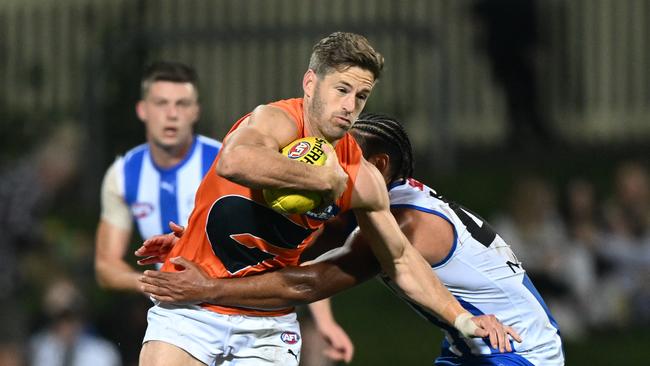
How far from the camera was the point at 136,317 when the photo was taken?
9.98 metres

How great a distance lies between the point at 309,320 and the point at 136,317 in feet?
4.22

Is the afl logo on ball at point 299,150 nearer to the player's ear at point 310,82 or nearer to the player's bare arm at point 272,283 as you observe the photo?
the player's ear at point 310,82

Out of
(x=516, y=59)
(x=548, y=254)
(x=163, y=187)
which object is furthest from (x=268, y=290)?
(x=516, y=59)

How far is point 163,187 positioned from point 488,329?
235cm

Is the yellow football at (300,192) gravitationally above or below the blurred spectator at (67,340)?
above

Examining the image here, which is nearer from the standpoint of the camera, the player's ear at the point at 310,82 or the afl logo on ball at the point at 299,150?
the afl logo on ball at the point at 299,150

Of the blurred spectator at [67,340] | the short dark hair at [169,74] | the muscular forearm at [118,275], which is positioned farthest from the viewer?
the blurred spectator at [67,340]

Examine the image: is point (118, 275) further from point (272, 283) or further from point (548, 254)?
point (548, 254)

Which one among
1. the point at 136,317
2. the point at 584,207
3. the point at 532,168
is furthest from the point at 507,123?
the point at 136,317

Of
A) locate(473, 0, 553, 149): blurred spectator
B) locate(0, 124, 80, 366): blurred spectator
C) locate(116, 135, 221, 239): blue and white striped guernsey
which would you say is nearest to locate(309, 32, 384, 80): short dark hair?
locate(116, 135, 221, 239): blue and white striped guernsey

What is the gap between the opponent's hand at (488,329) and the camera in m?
5.50

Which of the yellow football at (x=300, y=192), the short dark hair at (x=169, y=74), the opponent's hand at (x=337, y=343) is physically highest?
the short dark hair at (x=169, y=74)

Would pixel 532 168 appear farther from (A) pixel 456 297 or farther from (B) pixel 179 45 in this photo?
(A) pixel 456 297

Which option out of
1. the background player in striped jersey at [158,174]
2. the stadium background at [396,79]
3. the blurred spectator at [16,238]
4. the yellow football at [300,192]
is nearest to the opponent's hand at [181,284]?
the yellow football at [300,192]
